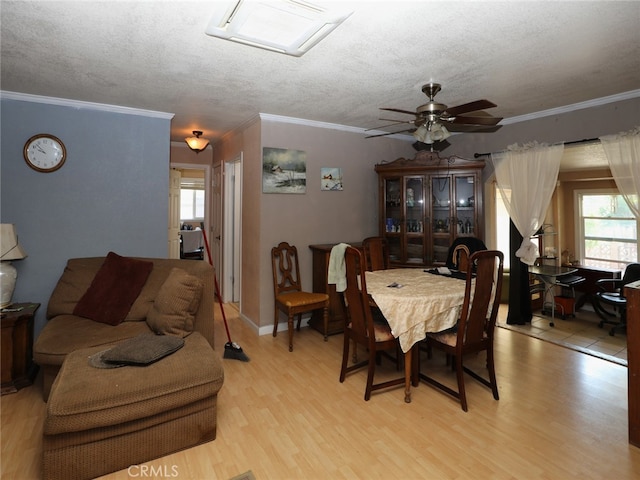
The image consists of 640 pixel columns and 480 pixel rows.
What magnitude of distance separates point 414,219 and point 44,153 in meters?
3.92

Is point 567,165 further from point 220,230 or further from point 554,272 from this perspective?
point 220,230

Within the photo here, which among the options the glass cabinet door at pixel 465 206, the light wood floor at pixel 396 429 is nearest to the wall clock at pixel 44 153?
the light wood floor at pixel 396 429

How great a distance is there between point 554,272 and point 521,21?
350cm

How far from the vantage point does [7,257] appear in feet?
8.61

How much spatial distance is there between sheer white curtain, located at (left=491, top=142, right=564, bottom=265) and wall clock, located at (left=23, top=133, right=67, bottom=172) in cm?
451

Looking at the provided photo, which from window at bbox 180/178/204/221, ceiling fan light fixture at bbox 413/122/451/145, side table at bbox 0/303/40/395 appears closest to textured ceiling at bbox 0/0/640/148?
ceiling fan light fixture at bbox 413/122/451/145

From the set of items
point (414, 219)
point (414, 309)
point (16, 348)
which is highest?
point (414, 219)

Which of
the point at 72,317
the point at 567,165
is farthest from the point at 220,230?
the point at 567,165

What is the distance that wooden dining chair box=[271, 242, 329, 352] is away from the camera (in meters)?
3.44

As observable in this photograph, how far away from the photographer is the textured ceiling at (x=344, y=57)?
1.82 metres

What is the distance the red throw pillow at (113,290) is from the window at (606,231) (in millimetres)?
6330

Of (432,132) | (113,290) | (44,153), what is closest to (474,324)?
(432,132)

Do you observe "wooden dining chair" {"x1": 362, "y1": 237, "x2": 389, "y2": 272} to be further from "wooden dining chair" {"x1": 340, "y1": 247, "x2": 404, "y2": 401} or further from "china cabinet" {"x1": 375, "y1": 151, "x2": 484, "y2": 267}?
"wooden dining chair" {"x1": 340, "y1": 247, "x2": 404, "y2": 401}

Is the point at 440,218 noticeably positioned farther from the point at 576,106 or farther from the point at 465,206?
the point at 576,106
